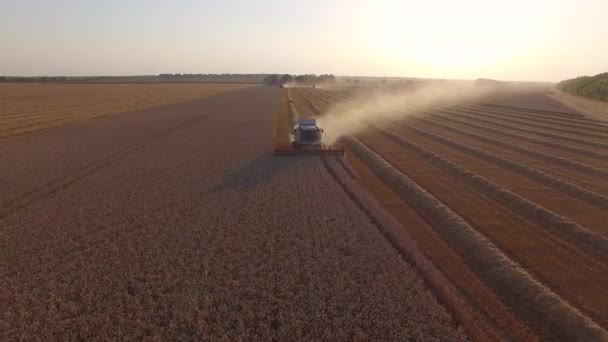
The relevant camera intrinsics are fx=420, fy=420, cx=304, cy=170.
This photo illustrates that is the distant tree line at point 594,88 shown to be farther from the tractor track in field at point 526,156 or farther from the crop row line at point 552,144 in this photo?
the tractor track in field at point 526,156

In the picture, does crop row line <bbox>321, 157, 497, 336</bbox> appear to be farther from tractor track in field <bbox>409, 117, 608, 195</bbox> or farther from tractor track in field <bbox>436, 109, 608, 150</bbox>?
tractor track in field <bbox>436, 109, 608, 150</bbox>

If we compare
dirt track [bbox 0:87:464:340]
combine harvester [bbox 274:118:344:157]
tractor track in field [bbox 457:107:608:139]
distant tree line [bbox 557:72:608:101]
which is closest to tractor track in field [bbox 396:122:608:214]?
combine harvester [bbox 274:118:344:157]

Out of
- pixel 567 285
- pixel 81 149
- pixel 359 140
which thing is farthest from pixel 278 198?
pixel 81 149

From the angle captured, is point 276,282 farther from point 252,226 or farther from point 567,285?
point 567,285

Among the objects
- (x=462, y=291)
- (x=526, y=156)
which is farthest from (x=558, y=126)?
(x=462, y=291)

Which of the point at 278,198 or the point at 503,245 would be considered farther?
the point at 278,198

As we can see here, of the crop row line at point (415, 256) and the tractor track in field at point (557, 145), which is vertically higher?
the tractor track in field at point (557, 145)

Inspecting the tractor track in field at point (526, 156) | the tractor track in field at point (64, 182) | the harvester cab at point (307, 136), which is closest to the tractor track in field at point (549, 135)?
the tractor track in field at point (526, 156)
